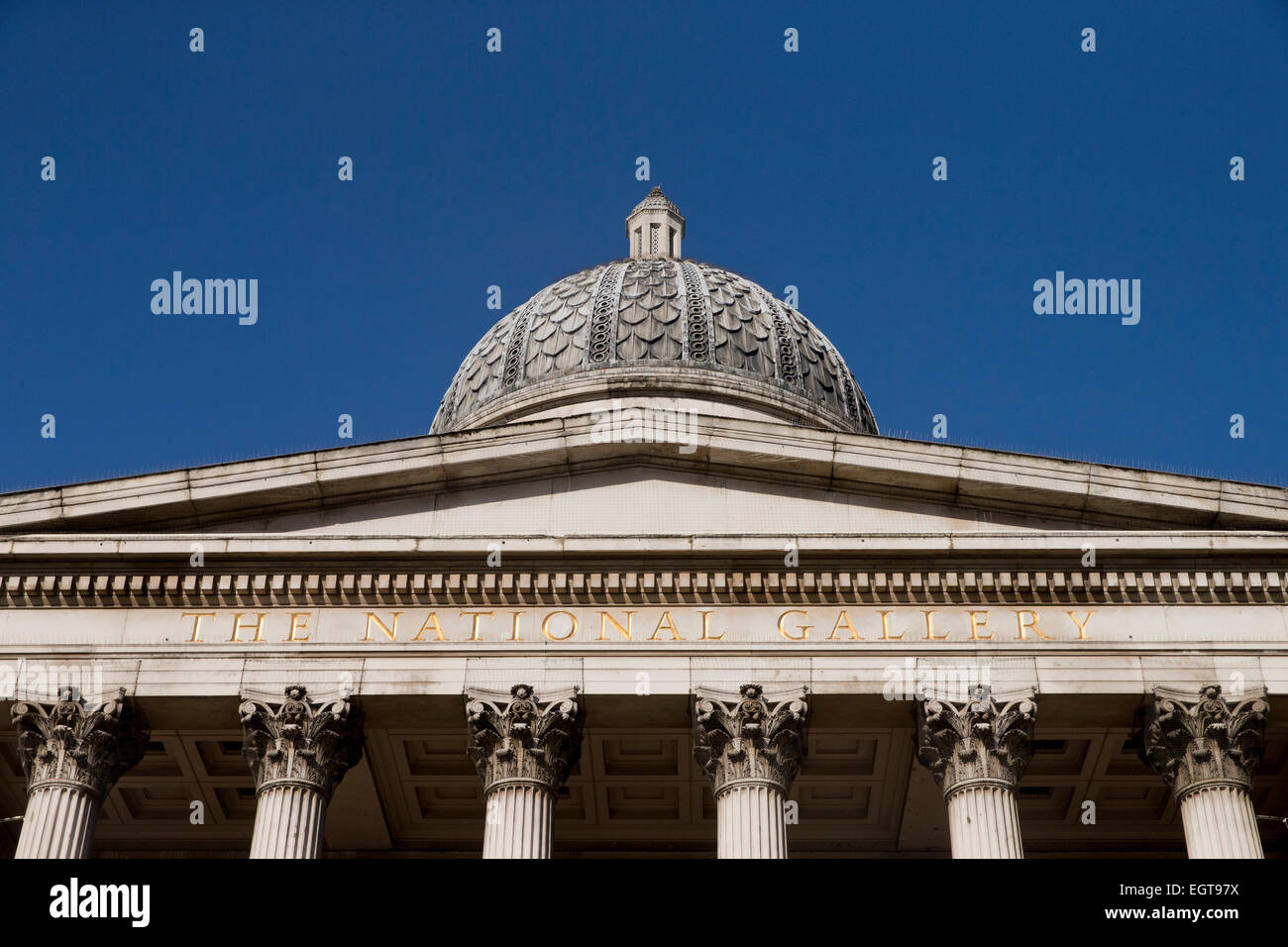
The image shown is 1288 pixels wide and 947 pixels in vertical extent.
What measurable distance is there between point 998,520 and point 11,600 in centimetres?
1656

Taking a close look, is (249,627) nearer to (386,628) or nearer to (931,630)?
(386,628)

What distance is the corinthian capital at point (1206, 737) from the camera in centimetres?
2988

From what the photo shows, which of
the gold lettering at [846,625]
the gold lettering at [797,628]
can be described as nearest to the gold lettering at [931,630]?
the gold lettering at [846,625]

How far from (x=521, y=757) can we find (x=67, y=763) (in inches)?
280

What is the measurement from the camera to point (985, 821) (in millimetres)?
29359

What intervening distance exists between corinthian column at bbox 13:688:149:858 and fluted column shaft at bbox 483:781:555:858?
20.0 feet

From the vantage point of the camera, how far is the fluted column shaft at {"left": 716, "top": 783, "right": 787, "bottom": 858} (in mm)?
29219

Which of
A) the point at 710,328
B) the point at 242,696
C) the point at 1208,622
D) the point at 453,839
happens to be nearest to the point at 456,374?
the point at 710,328

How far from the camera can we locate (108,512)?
106 ft

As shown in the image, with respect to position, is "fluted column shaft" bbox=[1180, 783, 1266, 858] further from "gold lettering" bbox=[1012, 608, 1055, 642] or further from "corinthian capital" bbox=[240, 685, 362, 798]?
"corinthian capital" bbox=[240, 685, 362, 798]

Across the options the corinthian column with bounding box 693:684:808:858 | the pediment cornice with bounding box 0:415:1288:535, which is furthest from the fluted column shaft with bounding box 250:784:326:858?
the corinthian column with bounding box 693:684:808:858

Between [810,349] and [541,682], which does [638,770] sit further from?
[810,349]

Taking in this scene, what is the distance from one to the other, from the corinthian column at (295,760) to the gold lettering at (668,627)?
495 centimetres
